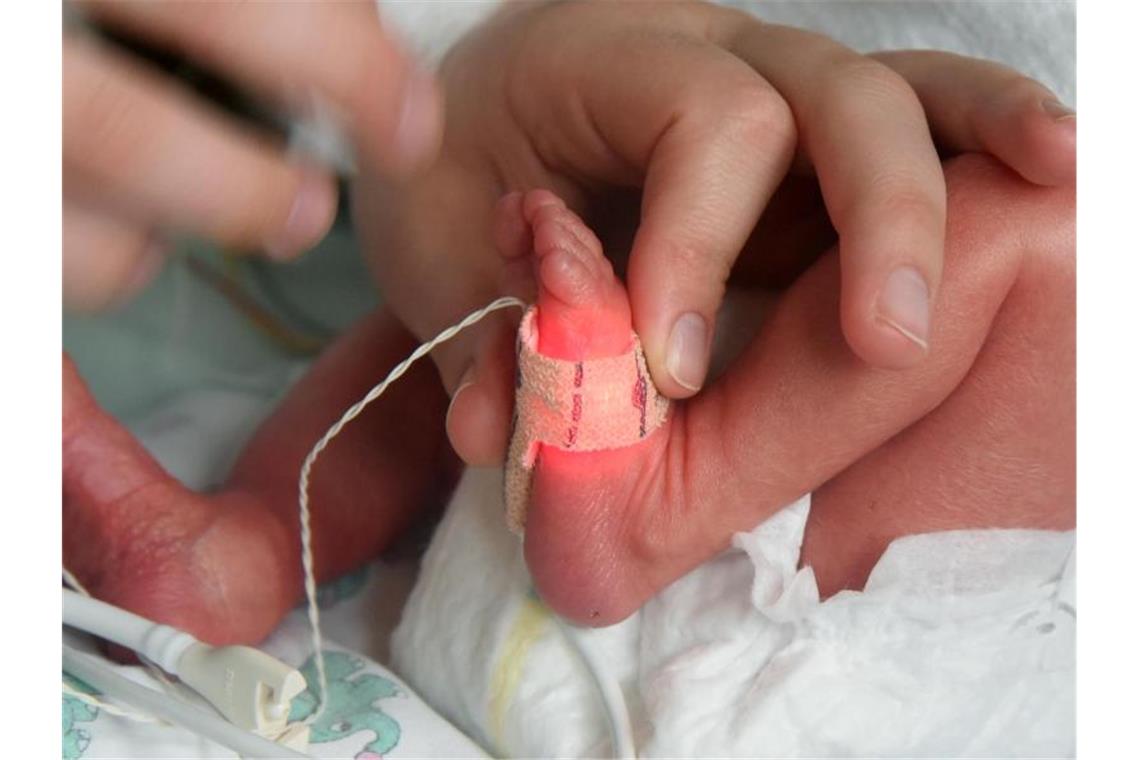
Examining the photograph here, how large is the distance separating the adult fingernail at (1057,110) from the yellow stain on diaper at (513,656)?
0.31m

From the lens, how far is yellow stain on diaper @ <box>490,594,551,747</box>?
0.58m

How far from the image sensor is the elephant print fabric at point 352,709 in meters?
0.57

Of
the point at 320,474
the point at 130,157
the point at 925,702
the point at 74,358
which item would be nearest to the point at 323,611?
the point at 320,474

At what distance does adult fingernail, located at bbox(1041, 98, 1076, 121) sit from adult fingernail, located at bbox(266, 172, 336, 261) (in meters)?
0.32

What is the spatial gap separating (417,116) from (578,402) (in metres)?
0.19

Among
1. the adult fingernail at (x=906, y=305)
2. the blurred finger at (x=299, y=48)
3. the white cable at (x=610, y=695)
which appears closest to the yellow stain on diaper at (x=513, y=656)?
the white cable at (x=610, y=695)

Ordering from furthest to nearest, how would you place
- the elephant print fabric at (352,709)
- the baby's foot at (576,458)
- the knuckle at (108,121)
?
the elephant print fabric at (352,709) < the baby's foot at (576,458) < the knuckle at (108,121)

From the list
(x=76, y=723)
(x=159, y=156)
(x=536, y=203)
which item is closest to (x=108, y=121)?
(x=159, y=156)

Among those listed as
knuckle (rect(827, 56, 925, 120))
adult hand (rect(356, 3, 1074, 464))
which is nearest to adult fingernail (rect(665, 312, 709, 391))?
adult hand (rect(356, 3, 1074, 464))

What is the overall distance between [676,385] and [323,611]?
0.29 metres

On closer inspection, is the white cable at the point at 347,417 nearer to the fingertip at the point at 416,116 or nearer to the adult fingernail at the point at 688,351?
the adult fingernail at the point at 688,351

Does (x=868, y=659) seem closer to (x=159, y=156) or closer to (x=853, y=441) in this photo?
Result: (x=853, y=441)

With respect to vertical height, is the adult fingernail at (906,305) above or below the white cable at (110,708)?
above

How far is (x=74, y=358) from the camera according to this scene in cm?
58
